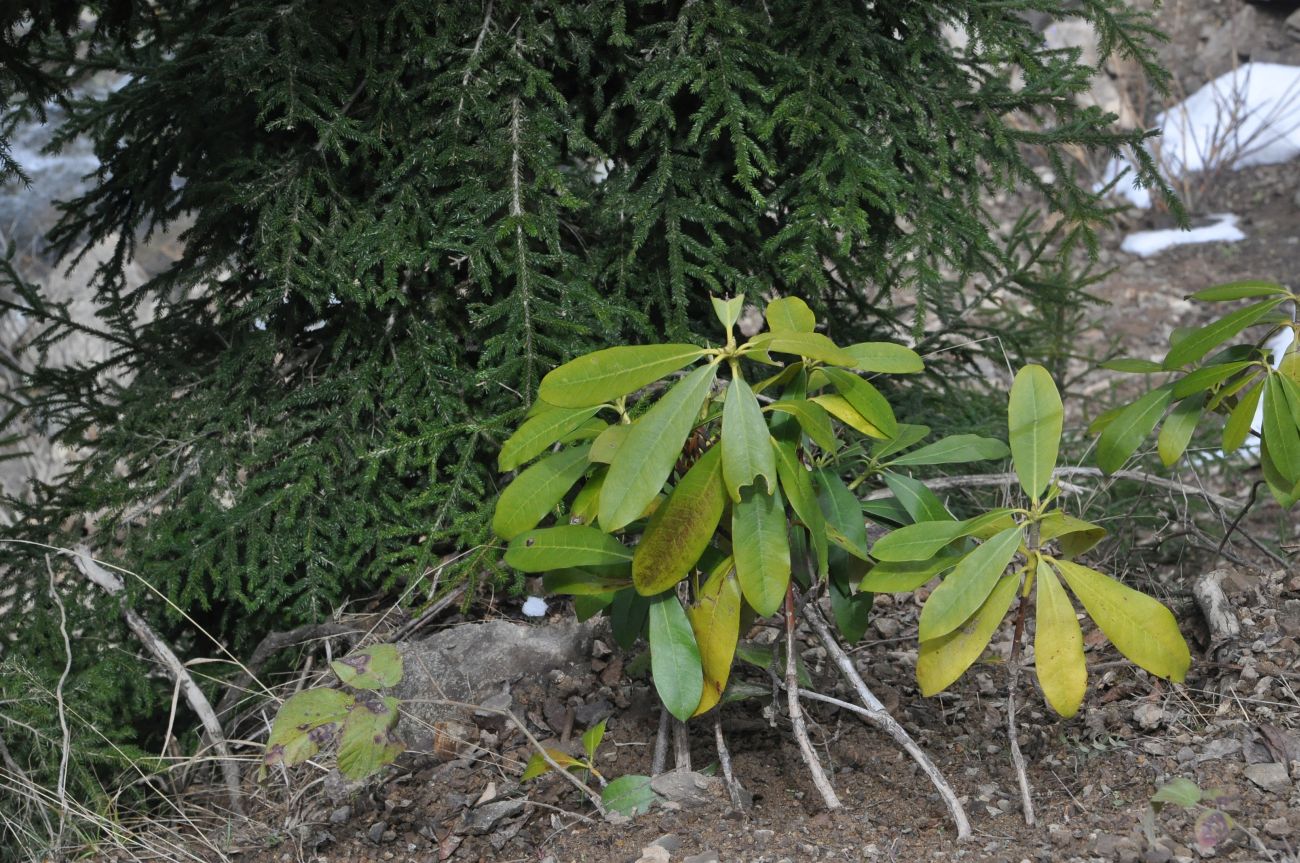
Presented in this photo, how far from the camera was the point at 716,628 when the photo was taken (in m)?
1.92

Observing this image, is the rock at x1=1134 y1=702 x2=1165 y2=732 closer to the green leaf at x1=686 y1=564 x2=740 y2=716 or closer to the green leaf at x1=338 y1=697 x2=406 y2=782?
the green leaf at x1=686 y1=564 x2=740 y2=716

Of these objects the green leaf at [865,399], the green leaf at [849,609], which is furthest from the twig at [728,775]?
the green leaf at [865,399]

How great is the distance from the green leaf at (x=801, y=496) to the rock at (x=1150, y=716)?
84 cm

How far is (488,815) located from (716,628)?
27.7 inches

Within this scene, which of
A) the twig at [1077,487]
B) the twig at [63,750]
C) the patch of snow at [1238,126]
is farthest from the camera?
the patch of snow at [1238,126]

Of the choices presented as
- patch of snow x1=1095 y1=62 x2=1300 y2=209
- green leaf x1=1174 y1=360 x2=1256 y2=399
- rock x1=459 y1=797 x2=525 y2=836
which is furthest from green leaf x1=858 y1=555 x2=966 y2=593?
patch of snow x1=1095 y1=62 x2=1300 y2=209

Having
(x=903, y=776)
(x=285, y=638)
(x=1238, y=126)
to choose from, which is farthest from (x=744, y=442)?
(x=1238, y=126)

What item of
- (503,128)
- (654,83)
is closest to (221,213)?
(503,128)

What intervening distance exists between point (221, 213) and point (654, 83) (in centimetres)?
115

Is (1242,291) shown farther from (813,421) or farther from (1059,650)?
(813,421)

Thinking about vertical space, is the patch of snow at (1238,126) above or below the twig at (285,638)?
above

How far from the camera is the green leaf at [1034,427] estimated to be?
74.5 inches

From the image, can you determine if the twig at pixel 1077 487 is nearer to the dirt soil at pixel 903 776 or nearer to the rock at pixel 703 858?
the dirt soil at pixel 903 776

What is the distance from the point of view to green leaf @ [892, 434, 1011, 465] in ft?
6.72
